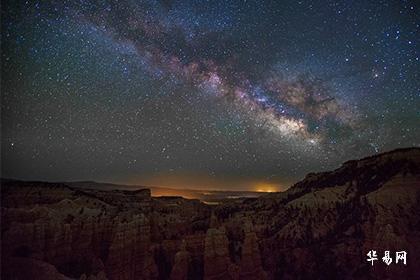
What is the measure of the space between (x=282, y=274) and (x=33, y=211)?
25441 mm

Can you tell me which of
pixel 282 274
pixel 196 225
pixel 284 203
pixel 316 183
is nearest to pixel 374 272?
pixel 282 274

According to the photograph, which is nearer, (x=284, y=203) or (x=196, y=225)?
(x=196, y=225)

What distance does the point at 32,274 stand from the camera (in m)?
16.9

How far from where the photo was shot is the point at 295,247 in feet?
135

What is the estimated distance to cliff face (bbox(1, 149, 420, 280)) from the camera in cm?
2553

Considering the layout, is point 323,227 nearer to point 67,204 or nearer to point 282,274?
point 282,274

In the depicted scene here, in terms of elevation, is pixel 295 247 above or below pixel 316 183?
below

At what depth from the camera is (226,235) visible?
38.9m

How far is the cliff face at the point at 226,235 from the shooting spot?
83.8 ft

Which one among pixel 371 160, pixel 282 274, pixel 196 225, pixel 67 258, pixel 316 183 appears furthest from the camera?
pixel 316 183

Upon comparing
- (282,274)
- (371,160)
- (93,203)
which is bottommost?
(282,274)

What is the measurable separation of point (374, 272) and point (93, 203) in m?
28.8

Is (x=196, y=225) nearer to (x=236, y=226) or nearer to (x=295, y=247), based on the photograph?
(x=236, y=226)

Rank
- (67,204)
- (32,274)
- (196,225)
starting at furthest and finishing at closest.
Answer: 1. (196,225)
2. (67,204)
3. (32,274)
